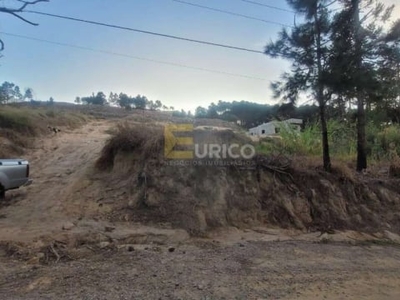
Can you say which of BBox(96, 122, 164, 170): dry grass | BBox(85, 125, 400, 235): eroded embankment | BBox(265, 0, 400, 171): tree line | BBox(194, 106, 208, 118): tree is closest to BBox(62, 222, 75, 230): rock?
BBox(85, 125, 400, 235): eroded embankment

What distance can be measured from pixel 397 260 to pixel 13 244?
6.50m

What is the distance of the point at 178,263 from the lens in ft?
16.7

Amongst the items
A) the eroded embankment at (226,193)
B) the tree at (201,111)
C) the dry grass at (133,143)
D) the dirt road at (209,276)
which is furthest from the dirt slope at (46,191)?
the tree at (201,111)

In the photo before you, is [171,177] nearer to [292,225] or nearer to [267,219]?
[267,219]

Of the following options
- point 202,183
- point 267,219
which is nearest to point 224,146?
point 202,183

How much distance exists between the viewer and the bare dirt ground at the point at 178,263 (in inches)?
164

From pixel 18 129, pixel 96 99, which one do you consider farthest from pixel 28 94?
pixel 18 129

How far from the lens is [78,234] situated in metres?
5.87

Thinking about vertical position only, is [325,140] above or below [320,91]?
below

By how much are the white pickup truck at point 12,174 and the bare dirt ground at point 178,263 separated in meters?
0.39

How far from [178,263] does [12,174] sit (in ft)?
15.2

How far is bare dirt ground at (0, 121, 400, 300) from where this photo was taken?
4172mm

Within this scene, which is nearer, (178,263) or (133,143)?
(178,263)

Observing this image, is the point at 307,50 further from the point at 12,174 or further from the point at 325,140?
the point at 12,174
